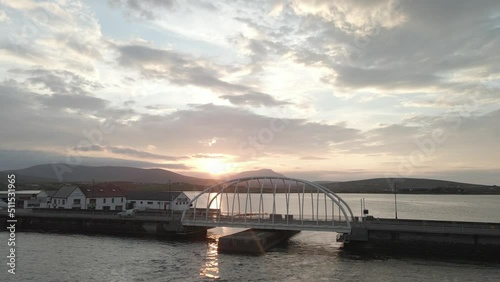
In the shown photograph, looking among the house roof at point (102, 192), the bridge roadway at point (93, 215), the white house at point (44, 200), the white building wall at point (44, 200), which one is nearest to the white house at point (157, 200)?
the house roof at point (102, 192)

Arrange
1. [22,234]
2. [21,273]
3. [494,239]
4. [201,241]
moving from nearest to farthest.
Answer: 1. [21,273]
2. [494,239]
3. [201,241]
4. [22,234]

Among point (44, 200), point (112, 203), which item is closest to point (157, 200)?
point (112, 203)

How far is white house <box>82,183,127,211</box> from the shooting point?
8319 centimetres

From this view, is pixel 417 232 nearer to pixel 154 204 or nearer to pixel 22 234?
pixel 154 204

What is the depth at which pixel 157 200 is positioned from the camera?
268 feet

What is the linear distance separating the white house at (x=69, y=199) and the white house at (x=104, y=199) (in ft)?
4.06

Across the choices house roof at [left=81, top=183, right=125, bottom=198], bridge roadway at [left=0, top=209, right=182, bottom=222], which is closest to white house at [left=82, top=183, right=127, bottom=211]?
house roof at [left=81, top=183, right=125, bottom=198]

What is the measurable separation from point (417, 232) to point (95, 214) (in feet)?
187

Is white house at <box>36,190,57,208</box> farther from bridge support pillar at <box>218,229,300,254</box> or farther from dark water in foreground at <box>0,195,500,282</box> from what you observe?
bridge support pillar at <box>218,229,300,254</box>

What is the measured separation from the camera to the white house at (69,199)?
82.0 metres

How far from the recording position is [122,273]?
36.4 m

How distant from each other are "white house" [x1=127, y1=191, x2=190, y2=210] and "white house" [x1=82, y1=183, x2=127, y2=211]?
90.7 inches

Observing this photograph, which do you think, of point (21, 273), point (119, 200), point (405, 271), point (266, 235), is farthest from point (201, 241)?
point (119, 200)

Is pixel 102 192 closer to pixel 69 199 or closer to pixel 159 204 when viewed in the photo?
pixel 69 199
